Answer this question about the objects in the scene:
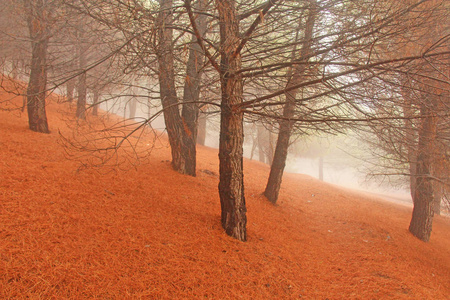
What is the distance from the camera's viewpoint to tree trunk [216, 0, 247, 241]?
130 inches

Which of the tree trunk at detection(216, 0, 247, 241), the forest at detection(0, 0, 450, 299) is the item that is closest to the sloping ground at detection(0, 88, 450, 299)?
the forest at detection(0, 0, 450, 299)

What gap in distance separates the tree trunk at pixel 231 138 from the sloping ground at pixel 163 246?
0.29 m

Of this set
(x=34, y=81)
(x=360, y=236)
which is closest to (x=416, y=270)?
(x=360, y=236)

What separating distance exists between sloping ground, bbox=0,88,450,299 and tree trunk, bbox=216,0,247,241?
293 mm

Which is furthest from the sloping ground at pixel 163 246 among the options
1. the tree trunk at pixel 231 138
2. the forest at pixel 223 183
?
the tree trunk at pixel 231 138

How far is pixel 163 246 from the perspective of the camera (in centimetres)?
298

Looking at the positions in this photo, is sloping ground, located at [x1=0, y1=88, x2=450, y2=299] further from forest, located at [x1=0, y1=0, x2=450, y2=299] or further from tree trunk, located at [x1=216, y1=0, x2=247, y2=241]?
tree trunk, located at [x1=216, y1=0, x2=247, y2=241]

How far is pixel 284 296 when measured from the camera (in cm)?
278

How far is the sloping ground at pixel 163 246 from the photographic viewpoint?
7.56 ft

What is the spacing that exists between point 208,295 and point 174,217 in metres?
1.53

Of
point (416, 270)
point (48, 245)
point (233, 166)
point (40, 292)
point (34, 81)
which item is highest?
point (34, 81)

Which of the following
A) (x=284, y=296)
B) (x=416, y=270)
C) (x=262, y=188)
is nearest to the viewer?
(x=284, y=296)

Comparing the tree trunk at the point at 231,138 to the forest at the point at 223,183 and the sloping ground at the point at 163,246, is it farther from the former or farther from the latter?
the sloping ground at the point at 163,246

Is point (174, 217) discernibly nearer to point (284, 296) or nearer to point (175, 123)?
point (284, 296)
